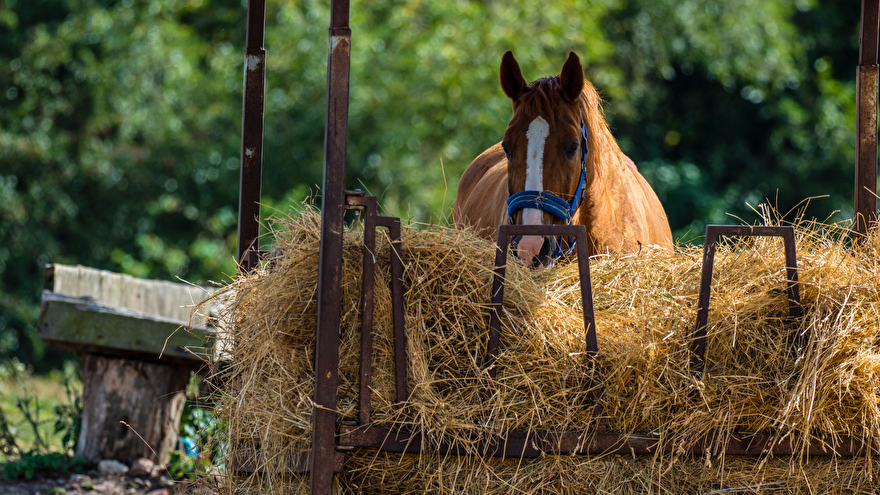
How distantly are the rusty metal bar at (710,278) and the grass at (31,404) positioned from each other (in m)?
4.23

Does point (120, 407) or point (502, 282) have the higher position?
point (502, 282)

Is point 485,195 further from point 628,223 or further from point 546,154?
point 546,154

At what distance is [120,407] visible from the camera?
479 centimetres

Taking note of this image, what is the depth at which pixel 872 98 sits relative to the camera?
3.02 meters

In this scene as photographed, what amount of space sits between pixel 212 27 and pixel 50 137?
3374 millimetres

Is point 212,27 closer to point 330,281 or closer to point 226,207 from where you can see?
point 226,207

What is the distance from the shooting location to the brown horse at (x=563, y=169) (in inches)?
125

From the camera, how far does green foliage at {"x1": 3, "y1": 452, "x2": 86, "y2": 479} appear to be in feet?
14.9

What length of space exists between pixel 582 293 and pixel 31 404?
561 centimetres

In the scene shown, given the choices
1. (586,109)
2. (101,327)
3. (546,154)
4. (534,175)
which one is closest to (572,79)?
(586,109)

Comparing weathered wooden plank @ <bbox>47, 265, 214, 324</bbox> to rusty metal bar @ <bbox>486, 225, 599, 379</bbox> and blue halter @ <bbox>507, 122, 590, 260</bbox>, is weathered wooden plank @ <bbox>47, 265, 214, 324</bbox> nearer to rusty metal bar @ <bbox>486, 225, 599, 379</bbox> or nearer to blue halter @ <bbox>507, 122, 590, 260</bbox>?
blue halter @ <bbox>507, 122, 590, 260</bbox>

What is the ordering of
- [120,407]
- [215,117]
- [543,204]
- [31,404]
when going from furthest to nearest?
1. [215,117]
2. [31,404]
3. [120,407]
4. [543,204]

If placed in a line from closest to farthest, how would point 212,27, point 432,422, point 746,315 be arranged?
point 432,422 < point 746,315 < point 212,27

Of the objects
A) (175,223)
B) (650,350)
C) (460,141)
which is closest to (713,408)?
(650,350)
